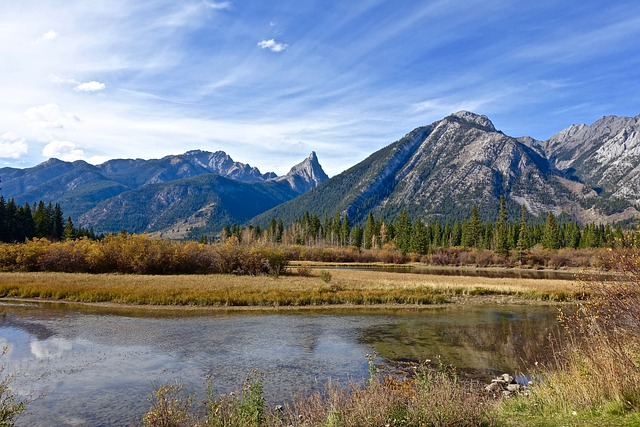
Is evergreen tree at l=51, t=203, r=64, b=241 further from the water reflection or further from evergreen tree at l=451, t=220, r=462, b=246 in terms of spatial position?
evergreen tree at l=451, t=220, r=462, b=246

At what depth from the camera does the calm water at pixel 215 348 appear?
52.4 ft

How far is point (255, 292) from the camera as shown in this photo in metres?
43.7

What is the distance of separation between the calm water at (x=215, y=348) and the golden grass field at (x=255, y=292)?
4253 mm

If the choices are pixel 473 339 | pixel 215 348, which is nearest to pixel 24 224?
pixel 215 348

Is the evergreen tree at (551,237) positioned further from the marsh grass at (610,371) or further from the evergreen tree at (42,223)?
the evergreen tree at (42,223)

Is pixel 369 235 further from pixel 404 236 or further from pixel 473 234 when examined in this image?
pixel 473 234

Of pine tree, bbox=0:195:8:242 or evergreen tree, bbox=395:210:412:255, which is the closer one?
pine tree, bbox=0:195:8:242

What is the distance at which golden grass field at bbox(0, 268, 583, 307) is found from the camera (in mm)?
39469

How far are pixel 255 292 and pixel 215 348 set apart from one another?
20.7 metres

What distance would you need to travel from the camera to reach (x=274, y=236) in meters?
173

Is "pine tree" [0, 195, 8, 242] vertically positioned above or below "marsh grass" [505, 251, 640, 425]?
above

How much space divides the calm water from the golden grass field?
4.25m

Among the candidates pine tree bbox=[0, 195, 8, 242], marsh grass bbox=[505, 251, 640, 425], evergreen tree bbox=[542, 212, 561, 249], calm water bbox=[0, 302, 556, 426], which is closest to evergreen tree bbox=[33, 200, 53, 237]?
pine tree bbox=[0, 195, 8, 242]

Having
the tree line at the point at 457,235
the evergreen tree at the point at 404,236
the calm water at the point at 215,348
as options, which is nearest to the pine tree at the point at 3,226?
the tree line at the point at 457,235
